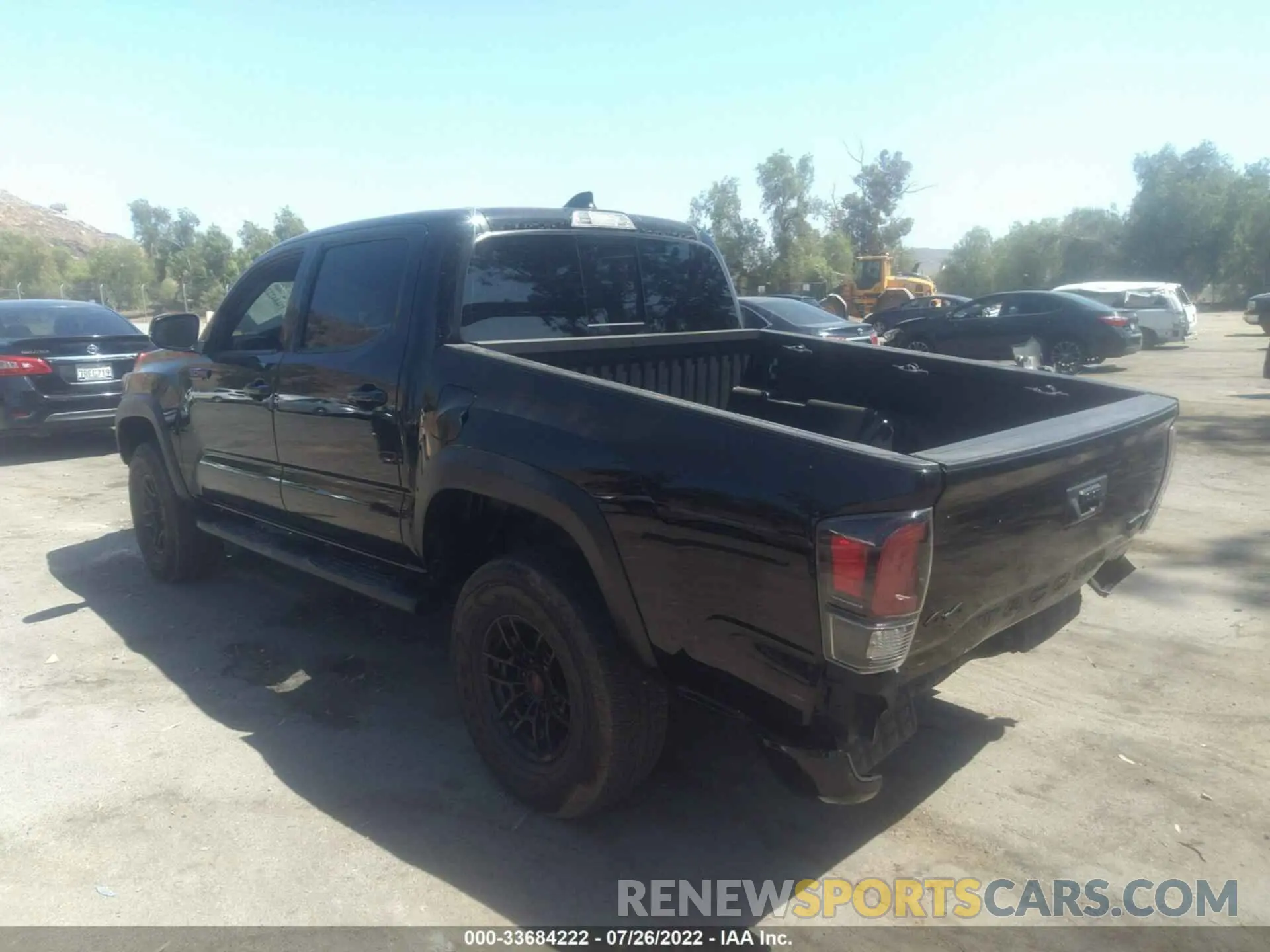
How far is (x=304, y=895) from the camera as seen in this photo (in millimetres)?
2973

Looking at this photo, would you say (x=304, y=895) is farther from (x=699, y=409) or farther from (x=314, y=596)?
(x=314, y=596)

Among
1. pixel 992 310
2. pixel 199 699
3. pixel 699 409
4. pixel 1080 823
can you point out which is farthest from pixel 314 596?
pixel 992 310

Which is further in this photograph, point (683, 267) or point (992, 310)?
point (992, 310)

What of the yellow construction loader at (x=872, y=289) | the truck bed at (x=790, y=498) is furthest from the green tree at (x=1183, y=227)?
the truck bed at (x=790, y=498)

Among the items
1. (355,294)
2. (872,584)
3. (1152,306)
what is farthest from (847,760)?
(1152,306)

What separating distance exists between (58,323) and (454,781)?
29.9ft

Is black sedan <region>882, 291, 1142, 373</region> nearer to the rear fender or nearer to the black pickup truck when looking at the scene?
the black pickup truck

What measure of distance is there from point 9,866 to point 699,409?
274 cm

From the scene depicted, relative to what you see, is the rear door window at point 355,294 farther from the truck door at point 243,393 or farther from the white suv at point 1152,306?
the white suv at point 1152,306

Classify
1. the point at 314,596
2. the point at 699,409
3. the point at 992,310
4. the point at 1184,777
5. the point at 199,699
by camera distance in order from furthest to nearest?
the point at 992,310
the point at 314,596
the point at 199,699
the point at 1184,777
the point at 699,409

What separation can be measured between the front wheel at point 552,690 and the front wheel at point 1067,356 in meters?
15.3

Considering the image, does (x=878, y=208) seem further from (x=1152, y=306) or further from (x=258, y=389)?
(x=258, y=389)

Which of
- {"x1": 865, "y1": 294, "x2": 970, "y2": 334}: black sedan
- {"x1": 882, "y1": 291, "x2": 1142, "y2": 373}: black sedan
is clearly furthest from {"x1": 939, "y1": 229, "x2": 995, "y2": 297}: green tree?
{"x1": 882, "y1": 291, "x2": 1142, "y2": 373}: black sedan

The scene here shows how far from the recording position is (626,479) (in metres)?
2.85
